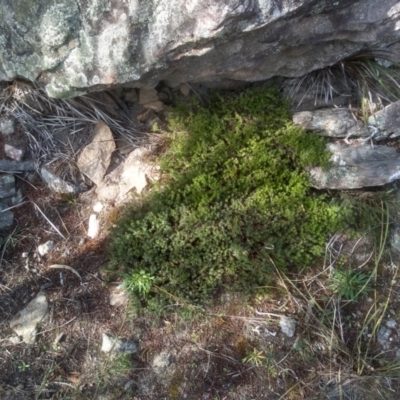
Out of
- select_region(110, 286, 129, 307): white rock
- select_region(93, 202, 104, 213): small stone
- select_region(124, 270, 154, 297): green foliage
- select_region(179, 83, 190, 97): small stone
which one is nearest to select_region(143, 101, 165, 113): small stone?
select_region(179, 83, 190, 97): small stone

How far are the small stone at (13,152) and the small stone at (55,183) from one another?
0.23m

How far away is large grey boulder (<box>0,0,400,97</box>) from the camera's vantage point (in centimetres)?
305

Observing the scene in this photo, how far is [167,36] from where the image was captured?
3127mm

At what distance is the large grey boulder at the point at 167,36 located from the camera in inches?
120

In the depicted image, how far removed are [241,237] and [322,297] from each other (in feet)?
2.82

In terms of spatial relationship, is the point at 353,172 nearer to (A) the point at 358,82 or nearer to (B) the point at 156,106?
(A) the point at 358,82

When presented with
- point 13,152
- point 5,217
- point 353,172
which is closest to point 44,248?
point 5,217

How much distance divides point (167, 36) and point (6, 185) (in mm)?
1942

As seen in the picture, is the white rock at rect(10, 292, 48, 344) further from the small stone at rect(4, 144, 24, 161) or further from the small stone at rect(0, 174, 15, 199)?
the small stone at rect(4, 144, 24, 161)

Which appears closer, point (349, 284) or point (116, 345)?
point (116, 345)

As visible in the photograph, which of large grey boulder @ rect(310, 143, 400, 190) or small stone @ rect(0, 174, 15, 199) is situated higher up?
small stone @ rect(0, 174, 15, 199)

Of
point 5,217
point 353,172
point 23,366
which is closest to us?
point 23,366

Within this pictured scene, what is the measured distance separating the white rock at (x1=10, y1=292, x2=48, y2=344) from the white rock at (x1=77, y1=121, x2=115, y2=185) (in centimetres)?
114

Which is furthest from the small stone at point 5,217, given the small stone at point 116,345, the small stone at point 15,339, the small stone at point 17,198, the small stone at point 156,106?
the small stone at point 156,106
